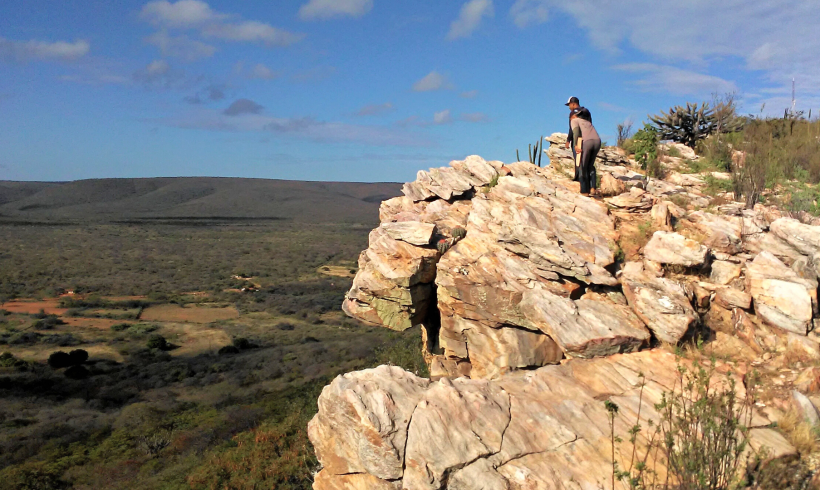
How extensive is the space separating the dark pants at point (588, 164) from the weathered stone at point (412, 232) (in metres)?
4.22

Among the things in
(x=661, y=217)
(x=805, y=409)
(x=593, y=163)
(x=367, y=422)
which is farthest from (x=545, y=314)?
(x=593, y=163)

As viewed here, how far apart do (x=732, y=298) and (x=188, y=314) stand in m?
46.0

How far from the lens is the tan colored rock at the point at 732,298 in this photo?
31.5 ft

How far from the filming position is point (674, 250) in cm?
1052

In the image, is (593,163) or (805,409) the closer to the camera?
(805,409)

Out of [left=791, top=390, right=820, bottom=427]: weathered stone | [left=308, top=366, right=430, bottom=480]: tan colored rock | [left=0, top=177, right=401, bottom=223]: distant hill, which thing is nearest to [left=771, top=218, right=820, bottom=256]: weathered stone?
[left=791, top=390, right=820, bottom=427]: weathered stone

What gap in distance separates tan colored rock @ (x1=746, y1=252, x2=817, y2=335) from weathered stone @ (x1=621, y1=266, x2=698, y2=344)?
4.17 ft

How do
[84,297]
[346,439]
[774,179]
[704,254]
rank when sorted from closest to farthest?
[346,439], [704,254], [774,179], [84,297]

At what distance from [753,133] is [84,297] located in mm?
56451

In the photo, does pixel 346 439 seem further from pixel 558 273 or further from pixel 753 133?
pixel 753 133

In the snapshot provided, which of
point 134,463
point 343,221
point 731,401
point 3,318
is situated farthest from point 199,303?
point 343,221

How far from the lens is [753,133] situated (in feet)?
64.5

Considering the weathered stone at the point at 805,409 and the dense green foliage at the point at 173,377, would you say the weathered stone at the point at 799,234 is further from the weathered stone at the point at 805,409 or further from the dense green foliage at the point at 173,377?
the dense green foliage at the point at 173,377

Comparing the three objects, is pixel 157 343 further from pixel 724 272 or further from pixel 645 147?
pixel 724 272
